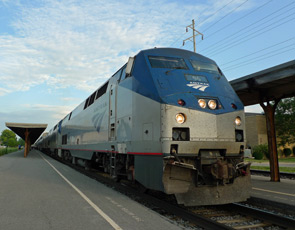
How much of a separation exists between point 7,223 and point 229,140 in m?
4.70

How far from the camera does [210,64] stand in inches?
287

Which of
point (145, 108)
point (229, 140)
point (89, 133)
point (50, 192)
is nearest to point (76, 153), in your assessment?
point (89, 133)

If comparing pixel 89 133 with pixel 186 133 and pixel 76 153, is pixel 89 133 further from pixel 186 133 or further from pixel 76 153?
pixel 186 133

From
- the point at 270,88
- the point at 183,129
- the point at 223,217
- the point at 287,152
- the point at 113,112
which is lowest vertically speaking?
the point at 287,152

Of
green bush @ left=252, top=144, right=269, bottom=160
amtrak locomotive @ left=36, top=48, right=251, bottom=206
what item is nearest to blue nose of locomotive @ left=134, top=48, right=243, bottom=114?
amtrak locomotive @ left=36, top=48, right=251, bottom=206

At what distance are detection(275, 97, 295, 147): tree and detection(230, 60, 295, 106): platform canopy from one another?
35.1 meters

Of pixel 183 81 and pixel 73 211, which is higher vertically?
pixel 183 81

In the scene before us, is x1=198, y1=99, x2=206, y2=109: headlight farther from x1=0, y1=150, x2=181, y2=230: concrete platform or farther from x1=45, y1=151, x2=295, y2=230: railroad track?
x1=0, y1=150, x2=181, y2=230: concrete platform

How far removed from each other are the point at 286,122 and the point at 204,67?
140 ft

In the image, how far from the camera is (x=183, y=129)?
5508 mm

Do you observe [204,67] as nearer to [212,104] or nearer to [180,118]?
[212,104]

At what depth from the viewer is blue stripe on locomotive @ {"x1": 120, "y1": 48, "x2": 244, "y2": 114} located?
5.63 metres

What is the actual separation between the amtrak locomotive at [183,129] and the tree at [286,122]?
134ft

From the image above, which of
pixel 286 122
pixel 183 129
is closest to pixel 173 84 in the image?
pixel 183 129
